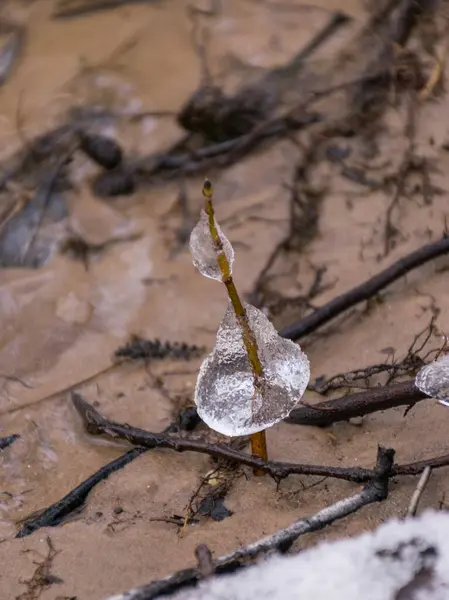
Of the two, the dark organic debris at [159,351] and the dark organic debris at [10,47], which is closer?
the dark organic debris at [159,351]

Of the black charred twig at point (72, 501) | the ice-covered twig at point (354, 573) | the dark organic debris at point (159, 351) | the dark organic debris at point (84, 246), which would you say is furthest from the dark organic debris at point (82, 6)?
the ice-covered twig at point (354, 573)

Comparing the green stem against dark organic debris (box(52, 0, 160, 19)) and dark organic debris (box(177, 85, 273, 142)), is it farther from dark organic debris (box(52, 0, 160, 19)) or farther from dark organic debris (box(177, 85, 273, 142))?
dark organic debris (box(52, 0, 160, 19))

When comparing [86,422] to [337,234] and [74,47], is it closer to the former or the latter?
[337,234]

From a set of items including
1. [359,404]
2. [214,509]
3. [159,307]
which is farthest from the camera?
[159,307]

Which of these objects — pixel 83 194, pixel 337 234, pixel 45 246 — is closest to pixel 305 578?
pixel 337 234

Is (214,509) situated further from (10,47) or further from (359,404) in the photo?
(10,47)

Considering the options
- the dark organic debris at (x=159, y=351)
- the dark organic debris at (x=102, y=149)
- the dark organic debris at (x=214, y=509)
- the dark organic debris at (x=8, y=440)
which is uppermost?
the dark organic debris at (x=102, y=149)

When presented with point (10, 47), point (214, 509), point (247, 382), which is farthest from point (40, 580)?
point (10, 47)

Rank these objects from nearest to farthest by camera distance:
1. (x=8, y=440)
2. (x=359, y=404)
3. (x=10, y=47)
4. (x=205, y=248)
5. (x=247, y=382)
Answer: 1. (x=205, y=248)
2. (x=247, y=382)
3. (x=359, y=404)
4. (x=8, y=440)
5. (x=10, y=47)

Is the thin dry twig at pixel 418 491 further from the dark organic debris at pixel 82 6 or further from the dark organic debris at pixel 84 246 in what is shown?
the dark organic debris at pixel 82 6
